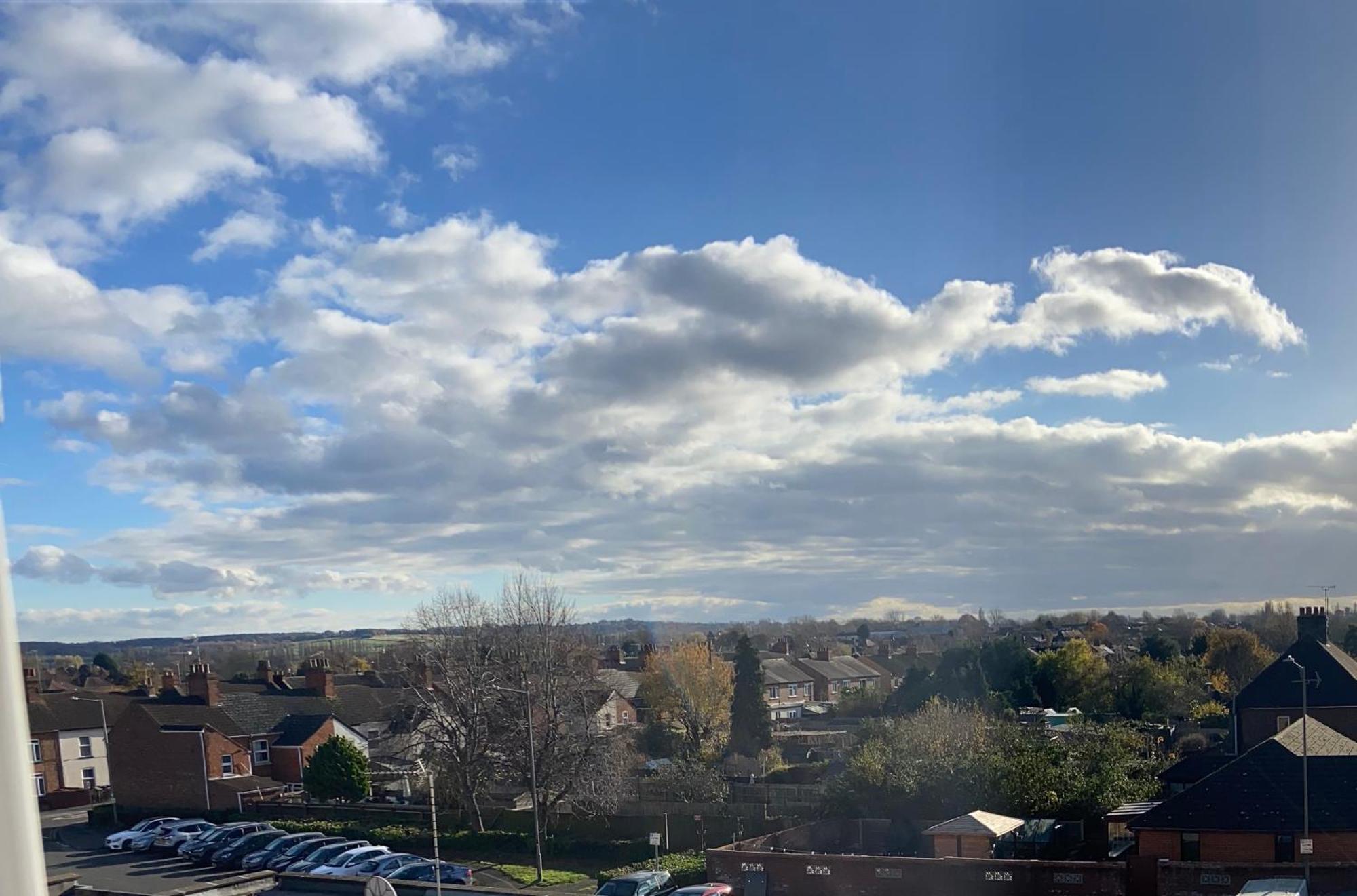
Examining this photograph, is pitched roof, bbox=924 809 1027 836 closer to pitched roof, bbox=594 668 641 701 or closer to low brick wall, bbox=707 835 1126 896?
low brick wall, bbox=707 835 1126 896

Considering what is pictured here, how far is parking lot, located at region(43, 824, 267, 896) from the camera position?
17836 mm

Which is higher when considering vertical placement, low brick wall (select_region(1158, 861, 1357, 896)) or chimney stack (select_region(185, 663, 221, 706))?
chimney stack (select_region(185, 663, 221, 706))

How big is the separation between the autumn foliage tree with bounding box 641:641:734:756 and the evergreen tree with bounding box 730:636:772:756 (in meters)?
0.49

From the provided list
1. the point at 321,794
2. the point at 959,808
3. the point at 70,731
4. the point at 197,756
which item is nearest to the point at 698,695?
the point at 321,794

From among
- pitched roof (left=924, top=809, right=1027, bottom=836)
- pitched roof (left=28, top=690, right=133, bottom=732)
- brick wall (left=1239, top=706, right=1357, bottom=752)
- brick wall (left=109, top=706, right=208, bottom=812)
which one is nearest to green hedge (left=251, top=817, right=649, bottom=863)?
brick wall (left=109, top=706, right=208, bottom=812)

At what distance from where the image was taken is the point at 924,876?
43.2 ft

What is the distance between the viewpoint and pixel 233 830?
853 inches

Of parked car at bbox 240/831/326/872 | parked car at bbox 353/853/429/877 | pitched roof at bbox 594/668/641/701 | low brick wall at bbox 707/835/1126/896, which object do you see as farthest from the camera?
pitched roof at bbox 594/668/641/701

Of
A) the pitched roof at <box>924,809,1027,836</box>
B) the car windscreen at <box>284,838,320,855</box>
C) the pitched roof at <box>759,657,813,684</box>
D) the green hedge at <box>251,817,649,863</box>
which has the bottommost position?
the pitched roof at <box>759,657,813,684</box>

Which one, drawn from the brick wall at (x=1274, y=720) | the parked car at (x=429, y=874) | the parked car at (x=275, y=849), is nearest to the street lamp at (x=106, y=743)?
the parked car at (x=275, y=849)

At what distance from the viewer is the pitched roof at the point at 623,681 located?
35.6 meters

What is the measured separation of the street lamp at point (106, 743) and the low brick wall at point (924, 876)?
19.2 metres

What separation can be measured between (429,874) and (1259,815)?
490 inches

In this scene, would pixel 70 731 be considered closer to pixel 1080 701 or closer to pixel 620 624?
pixel 620 624
